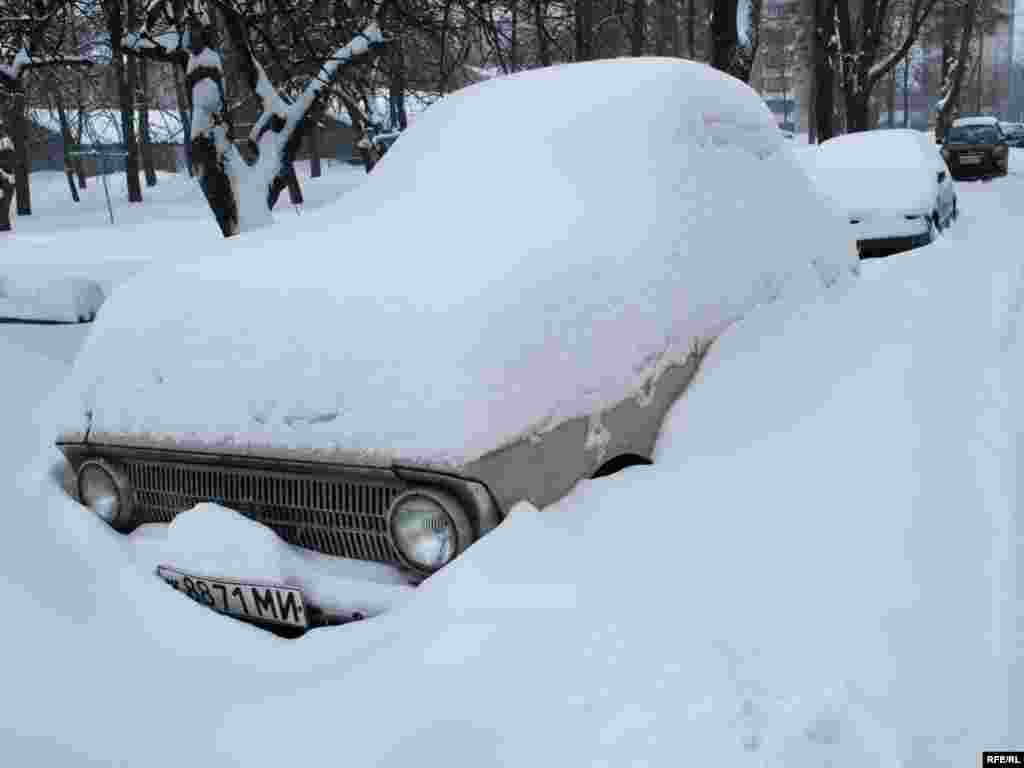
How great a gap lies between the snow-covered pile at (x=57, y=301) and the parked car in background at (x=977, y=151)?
22670mm

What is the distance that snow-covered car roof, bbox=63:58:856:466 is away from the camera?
8.07 ft

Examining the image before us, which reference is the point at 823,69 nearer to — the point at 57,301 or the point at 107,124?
the point at 107,124

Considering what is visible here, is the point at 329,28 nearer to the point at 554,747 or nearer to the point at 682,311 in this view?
the point at 682,311

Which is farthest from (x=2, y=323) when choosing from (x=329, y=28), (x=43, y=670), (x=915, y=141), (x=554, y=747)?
(x=915, y=141)

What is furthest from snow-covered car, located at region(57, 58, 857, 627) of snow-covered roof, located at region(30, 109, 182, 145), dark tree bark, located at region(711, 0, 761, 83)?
dark tree bark, located at region(711, 0, 761, 83)

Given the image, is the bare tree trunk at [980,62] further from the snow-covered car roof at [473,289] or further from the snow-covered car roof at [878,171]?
the snow-covered car roof at [473,289]

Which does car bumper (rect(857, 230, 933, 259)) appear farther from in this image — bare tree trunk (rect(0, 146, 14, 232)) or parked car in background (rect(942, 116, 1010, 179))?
bare tree trunk (rect(0, 146, 14, 232))

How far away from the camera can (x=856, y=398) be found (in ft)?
11.6

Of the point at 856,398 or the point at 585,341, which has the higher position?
the point at 585,341

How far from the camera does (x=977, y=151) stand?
23109 mm

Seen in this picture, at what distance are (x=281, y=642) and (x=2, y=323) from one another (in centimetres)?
423

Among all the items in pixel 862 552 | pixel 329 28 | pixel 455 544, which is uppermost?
pixel 329 28

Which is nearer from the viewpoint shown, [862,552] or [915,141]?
[862,552]

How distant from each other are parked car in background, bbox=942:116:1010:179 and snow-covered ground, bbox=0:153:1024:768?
896 inches
